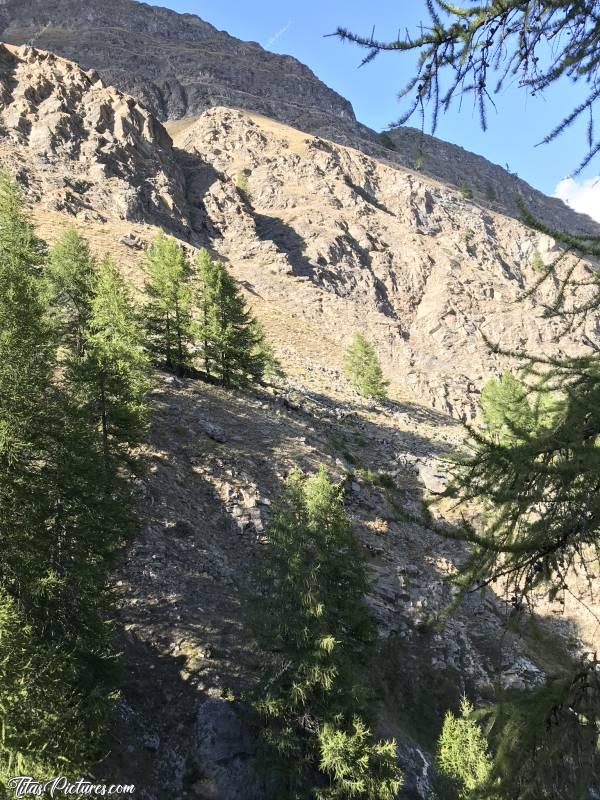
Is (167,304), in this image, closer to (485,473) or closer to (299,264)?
(485,473)

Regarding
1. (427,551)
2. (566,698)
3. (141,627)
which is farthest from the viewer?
(427,551)

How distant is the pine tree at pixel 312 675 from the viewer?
1040 centimetres

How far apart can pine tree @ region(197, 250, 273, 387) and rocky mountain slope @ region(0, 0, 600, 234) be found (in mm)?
108156

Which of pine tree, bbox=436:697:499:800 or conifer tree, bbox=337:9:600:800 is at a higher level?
conifer tree, bbox=337:9:600:800

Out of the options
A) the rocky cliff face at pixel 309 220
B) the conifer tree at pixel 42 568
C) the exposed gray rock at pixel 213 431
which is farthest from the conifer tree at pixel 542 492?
the rocky cliff face at pixel 309 220

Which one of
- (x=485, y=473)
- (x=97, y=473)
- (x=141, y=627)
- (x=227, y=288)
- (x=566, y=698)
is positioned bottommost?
(x=141, y=627)

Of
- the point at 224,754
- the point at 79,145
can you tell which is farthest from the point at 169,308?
the point at 79,145

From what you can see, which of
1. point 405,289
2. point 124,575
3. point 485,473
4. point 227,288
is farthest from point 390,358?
point 485,473

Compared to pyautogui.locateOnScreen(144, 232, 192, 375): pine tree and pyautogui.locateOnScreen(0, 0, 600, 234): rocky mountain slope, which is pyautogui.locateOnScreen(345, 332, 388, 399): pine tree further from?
pyautogui.locateOnScreen(0, 0, 600, 234): rocky mountain slope

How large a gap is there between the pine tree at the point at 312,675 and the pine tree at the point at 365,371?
117ft

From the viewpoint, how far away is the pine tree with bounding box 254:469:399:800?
10398 millimetres

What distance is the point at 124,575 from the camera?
14.9m

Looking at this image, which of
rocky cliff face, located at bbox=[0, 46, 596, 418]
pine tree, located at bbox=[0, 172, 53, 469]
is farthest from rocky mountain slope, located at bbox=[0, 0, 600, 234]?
pine tree, located at bbox=[0, 172, 53, 469]

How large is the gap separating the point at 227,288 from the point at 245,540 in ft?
59.4
